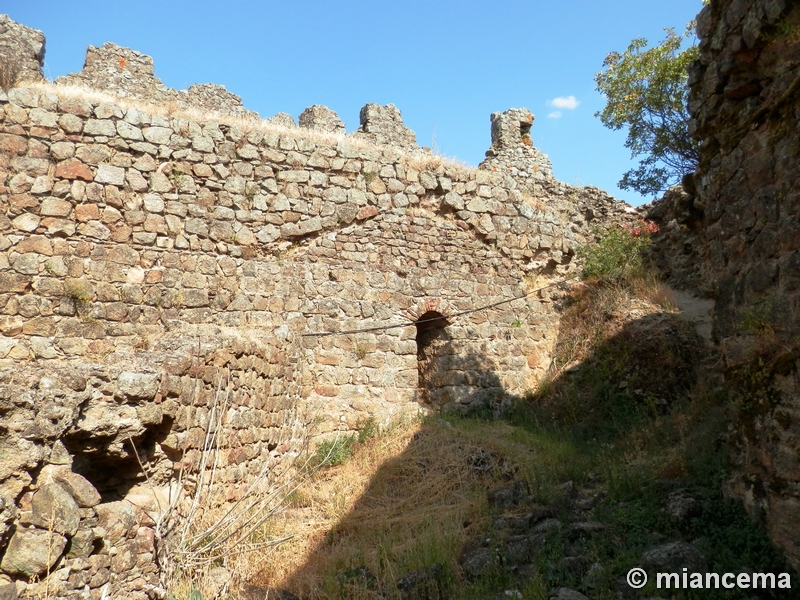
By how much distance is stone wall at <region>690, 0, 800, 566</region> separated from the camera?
14.9 feet

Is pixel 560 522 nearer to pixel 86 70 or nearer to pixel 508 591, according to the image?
pixel 508 591

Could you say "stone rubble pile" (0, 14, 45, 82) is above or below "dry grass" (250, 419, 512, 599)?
above

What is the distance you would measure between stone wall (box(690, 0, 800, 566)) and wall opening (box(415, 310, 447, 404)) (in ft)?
15.4

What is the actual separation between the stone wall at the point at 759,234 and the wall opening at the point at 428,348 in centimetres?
469

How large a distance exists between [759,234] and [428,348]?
5761 mm

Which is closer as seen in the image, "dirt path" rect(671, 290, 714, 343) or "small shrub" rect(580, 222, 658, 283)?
"dirt path" rect(671, 290, 714, 343)

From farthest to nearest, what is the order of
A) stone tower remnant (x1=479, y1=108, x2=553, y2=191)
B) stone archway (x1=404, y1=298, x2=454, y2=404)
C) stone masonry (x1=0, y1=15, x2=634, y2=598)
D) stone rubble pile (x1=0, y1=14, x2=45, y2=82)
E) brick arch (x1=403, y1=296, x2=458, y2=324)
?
1. stone tower remnant (x1=479, y1=108, x2=553, y2=191)
2. stone rubble pile (x1=0, y1=14, x2=45, y2=82)
3. stone archway (x1=404, y1=298, x2=454, y2=404)
4. brick arch (x1=403, y1=296, x2=458, y2=324)
5. stone masonry (x1=0, y1=15, x2=634, y2=598)

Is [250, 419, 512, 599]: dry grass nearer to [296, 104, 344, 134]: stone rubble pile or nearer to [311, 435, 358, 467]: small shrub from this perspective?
[311, 435, 358, 467]: small shrub

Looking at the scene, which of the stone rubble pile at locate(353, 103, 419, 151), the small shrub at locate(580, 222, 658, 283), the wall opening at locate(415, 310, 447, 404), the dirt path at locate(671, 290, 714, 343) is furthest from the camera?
the stone rubble pile at locate(353, 103, 419, 151)

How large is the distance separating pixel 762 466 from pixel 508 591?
2.01 m

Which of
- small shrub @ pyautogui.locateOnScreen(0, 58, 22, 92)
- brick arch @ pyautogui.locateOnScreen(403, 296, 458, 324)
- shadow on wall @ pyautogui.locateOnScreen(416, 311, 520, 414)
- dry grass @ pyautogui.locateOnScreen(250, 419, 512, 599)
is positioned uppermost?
small shrub @ pyautogui.locateOnScreen(0, 58, 22, 92)

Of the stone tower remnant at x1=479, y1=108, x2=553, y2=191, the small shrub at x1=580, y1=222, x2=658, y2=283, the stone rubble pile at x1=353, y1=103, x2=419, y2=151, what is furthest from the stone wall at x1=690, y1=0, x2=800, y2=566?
the stone rubble pile at x1=353, y1=103, x2=419, y2=151

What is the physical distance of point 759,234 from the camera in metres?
4.96

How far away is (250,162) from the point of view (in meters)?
9.06
